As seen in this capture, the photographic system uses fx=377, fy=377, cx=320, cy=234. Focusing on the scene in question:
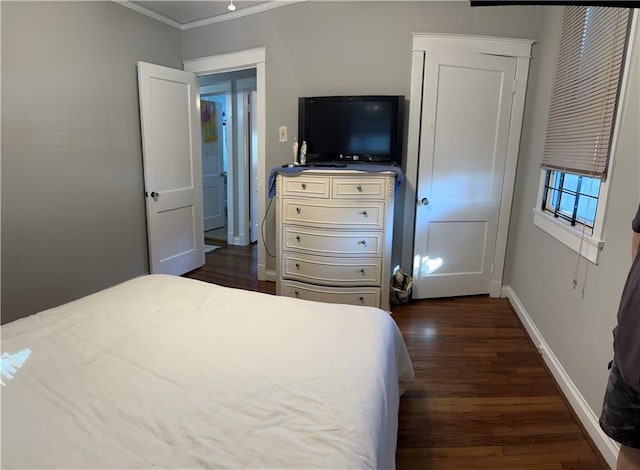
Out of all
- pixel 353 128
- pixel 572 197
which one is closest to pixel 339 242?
pixel 353 128

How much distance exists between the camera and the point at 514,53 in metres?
3.03

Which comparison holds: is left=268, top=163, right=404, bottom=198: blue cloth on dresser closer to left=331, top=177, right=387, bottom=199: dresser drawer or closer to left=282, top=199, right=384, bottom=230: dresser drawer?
left=331, top=177, right=387, bottom=199: dresser drawer

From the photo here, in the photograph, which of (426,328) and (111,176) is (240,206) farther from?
(426,328)

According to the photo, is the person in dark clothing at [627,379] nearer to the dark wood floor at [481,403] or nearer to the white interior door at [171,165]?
the dark wood floor at [481,403]

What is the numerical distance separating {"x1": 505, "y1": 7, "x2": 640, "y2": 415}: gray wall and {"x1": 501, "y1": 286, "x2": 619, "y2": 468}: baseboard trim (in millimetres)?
41

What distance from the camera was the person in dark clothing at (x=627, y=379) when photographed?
1.12m

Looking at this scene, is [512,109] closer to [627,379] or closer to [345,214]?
[345,214]

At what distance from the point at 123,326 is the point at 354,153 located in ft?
7.33

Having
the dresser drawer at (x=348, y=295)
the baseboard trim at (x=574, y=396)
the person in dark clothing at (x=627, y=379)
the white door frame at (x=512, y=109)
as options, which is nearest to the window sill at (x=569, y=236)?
the white door frame at (x=512, y=109)

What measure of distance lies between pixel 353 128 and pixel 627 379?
2.46m

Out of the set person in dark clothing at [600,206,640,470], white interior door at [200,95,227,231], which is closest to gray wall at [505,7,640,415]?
person in dark clothing at [600,206,640,470]

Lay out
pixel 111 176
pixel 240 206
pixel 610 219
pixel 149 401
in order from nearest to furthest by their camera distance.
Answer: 1. pixel 149 401
2. pixel 610 219
3. pixel 111 176
4. pixel 240 206

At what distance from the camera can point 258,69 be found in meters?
3.46

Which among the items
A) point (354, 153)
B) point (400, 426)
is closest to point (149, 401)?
point (400, 426)
